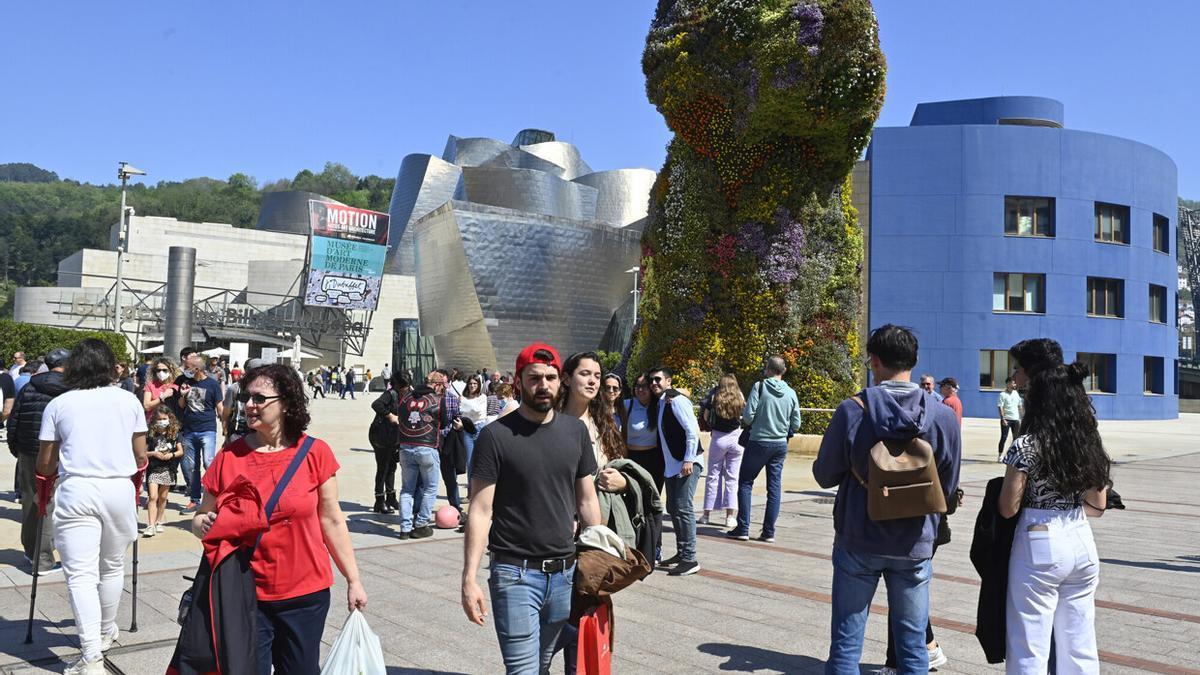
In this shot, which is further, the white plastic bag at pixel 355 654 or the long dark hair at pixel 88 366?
the long dark hair at pixel 88 366

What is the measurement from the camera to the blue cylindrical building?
34.1 m

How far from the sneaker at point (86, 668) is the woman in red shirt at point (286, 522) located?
1702mm

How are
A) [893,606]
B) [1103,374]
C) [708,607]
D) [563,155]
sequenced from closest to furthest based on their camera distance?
[893,606]
[708,607]
[1103,374]
[563,155]

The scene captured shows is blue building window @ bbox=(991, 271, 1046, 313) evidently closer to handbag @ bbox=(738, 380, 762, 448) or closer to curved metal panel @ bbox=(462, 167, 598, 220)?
handbag @ bbox=(738, 380, 762, 448)

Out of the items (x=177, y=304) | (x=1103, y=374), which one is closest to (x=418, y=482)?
(x=1103, y=374)

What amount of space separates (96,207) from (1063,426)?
469ft

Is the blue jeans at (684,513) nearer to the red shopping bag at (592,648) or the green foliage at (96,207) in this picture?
the red shopping bag at (592,648)

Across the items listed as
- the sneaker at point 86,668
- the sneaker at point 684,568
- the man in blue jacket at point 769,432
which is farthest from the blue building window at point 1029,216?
the sneaker at point 86,668

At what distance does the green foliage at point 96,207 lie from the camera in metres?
107

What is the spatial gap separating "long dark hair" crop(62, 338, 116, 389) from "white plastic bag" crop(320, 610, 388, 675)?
2.43m

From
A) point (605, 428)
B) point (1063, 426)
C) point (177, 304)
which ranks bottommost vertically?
point (605, 428)

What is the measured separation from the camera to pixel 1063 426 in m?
3.56

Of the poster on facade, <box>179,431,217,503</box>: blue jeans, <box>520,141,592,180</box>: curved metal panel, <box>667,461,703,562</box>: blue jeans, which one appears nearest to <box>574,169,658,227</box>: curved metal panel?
<box>520,141,592,180</box>: curved metal panel

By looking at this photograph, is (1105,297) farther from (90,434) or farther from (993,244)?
(90,434)
